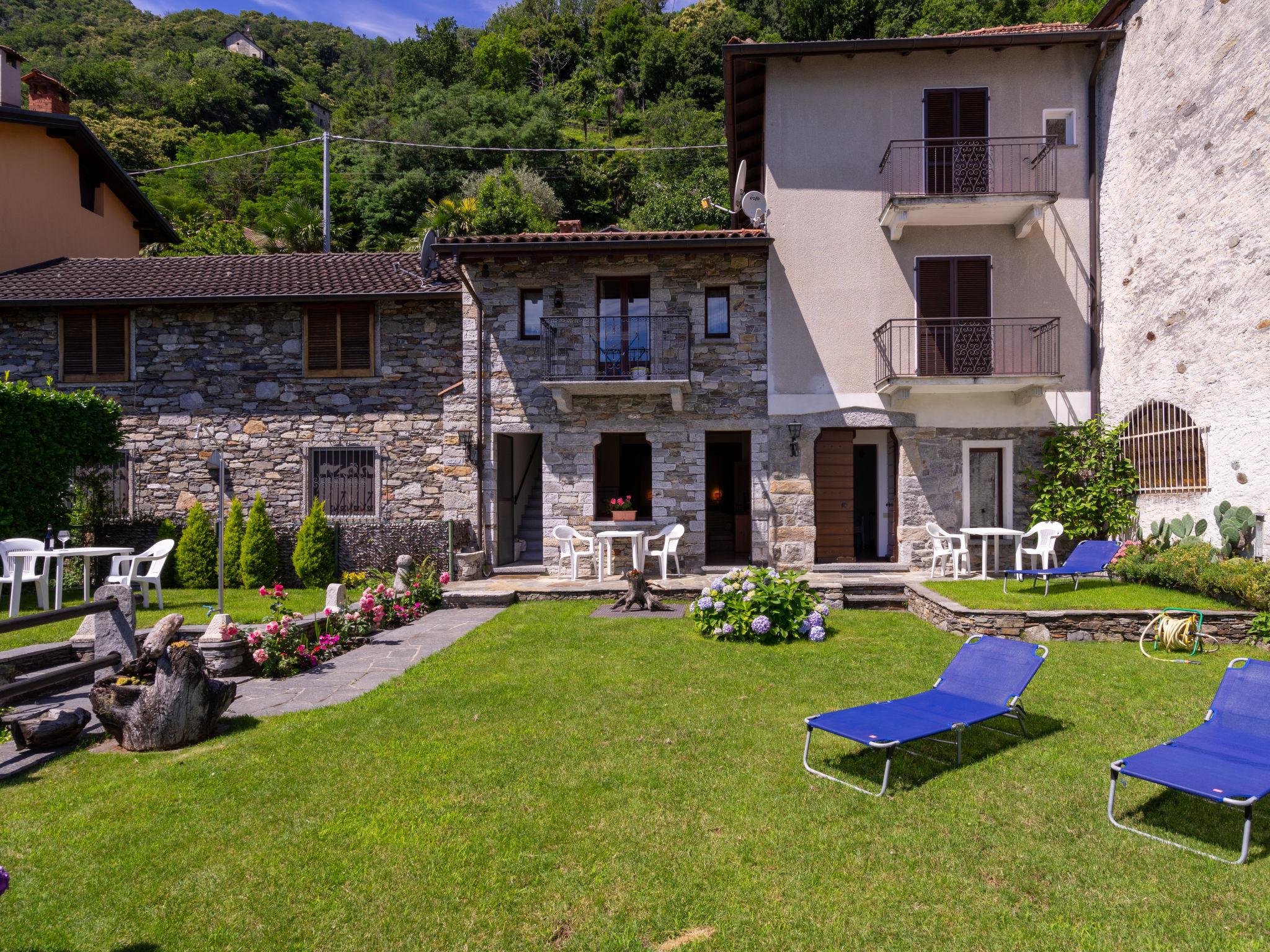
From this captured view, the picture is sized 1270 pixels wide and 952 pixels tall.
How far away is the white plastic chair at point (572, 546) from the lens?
11.9 meters

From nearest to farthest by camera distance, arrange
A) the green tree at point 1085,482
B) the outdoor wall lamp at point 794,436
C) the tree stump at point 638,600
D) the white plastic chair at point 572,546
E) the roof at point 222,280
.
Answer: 1. the tree stump at point 638,600
2. the green tree at point 1085,482
3. the white plastic chair at point 572,546
4. the outdoor wall lamp at point 794,436
5. the roof at point 222,280

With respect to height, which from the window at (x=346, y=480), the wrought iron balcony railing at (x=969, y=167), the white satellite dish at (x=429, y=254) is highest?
the wrought iron balcony railing at (x=969, y=167)

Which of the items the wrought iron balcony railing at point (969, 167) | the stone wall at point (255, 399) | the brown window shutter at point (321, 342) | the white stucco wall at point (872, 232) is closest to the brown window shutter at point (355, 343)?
the brown window shutter at point (321, 342)

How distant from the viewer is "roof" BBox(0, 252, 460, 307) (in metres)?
13.0

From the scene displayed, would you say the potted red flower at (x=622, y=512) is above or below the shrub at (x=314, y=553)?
above

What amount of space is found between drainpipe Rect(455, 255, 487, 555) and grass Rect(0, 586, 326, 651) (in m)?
2.73

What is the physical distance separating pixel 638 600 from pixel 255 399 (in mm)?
8373

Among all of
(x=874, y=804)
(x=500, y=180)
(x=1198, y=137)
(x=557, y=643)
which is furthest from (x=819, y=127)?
(x=500, y=180)

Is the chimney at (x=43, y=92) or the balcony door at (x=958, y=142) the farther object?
the chimney at (x=43, y=92)

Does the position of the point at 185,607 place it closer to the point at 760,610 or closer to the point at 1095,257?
the point at 760,610

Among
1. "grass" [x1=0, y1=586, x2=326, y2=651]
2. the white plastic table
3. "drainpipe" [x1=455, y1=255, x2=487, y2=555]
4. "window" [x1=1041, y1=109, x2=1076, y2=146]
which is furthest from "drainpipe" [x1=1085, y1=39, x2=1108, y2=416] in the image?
"grass" [x1=0, y1=586, x2=326, y2=651]

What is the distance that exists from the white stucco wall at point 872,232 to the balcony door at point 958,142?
0.18 m

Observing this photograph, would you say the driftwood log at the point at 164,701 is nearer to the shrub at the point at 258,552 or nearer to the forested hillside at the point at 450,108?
the shrub at the point at 258,552

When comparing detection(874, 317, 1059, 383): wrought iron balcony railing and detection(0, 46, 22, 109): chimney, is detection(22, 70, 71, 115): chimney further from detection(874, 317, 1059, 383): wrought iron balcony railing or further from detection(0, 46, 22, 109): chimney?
detection(874, 317, 1059, 383): wrought iron balcony railing
